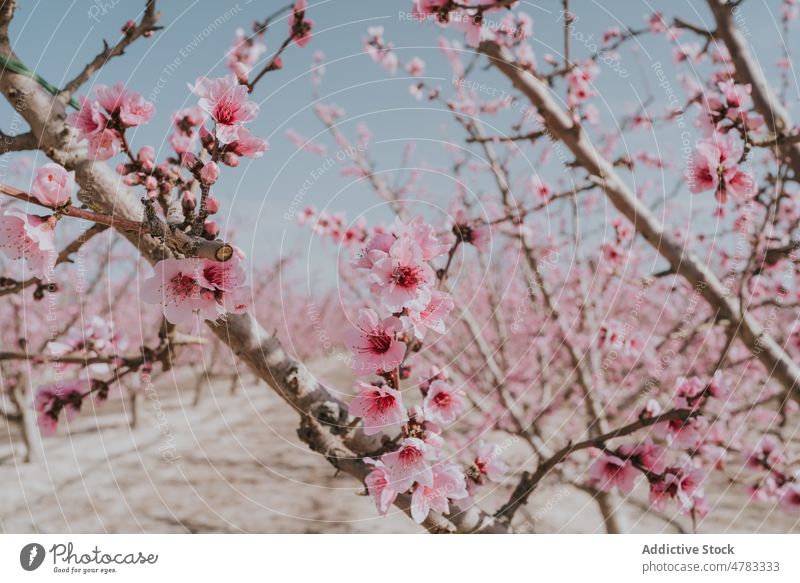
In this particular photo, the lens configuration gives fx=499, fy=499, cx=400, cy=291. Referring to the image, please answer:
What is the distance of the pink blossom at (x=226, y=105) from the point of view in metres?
0.93

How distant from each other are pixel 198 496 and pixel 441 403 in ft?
11.3

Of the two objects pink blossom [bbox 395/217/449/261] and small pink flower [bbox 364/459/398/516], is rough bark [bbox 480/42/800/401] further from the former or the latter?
small pink flower [bbox 364/459/398/516]

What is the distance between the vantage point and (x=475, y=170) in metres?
4.70

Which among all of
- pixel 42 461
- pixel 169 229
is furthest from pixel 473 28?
pixel 42 461

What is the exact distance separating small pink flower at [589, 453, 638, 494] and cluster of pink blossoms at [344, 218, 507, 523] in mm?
541

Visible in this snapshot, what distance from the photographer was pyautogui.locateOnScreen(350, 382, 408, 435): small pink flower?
1.04 meters

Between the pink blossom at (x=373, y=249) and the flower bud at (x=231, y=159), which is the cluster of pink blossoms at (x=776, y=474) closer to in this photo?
the pink blossom at (x=373, y=249)

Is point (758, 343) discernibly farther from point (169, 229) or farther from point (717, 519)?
point (717, 519)

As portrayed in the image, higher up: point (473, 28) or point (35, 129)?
point (473, 28)

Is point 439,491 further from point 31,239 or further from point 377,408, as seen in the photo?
point 31,239

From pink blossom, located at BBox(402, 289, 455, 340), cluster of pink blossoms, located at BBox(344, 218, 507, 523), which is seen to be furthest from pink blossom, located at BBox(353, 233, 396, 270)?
pink blossom, located at BBox(402, 289, 455, 340)

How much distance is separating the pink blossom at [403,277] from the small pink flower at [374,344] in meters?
0.07
